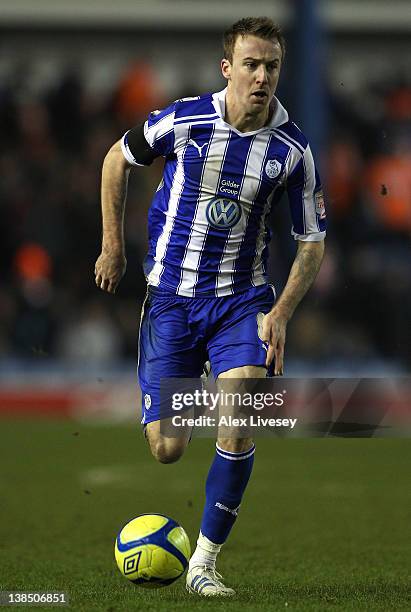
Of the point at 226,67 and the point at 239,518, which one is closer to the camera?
the point at 226,67

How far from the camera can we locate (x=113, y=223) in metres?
5.70

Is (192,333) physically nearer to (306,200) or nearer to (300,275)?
(300,275)

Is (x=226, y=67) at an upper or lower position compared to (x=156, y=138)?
upper

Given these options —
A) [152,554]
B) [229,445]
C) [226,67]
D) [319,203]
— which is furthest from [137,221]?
[152,554]

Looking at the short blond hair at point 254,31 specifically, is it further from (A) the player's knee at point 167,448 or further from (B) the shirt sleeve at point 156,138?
(A) the player's knee at point 167,448

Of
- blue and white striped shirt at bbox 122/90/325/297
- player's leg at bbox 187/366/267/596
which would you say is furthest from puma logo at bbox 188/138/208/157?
player's leg at bbox 187/366/267/596

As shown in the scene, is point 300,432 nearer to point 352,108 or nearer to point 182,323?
point 182,323

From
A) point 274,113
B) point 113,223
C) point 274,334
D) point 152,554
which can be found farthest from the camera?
point 113,223

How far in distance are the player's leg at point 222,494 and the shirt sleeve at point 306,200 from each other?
2.04 feet

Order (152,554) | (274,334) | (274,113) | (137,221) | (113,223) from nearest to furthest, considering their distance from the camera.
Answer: (152,554) → (274,334) → (274,113) → (113,223) → (137,221)

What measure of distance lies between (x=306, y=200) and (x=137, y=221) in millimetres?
8072

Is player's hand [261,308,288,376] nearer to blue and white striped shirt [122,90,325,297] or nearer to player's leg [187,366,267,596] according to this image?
player's leg [187,366,267,596]

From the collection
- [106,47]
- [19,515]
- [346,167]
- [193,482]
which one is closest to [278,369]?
[19,515]

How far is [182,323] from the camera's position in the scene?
18.7 ft
